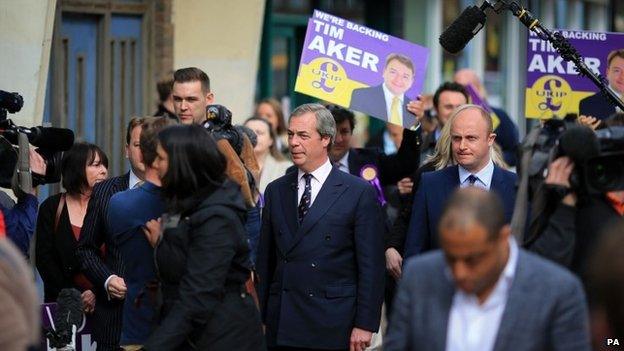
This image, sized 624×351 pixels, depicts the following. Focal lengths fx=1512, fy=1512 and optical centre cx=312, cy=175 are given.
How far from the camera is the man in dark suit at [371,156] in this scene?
34.1ft

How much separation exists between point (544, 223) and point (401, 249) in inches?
115

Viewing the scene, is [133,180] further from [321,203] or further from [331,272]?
[331,272]

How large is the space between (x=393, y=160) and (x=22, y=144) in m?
3.12

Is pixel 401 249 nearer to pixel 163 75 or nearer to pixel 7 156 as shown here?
pixel 7 156

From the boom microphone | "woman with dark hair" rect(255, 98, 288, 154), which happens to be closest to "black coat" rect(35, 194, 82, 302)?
the boom microphone

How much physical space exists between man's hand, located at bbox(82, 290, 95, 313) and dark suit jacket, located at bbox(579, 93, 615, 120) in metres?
3.30

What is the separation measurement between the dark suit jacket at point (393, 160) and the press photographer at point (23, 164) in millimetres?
2560

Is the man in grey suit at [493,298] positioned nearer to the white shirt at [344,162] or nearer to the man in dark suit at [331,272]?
the man in dark suit at [331,272]

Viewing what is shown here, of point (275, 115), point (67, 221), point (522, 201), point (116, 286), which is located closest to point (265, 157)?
point (275, 115)

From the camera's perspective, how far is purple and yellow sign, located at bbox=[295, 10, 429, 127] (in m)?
10.1

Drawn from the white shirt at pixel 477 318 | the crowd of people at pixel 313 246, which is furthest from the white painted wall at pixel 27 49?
the white shirt at pixel 477 318

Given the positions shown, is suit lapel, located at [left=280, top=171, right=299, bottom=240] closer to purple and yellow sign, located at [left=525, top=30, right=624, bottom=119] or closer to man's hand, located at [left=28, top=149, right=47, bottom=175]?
man's hand, located at [left=28, top=149, right=47, bottom=175]

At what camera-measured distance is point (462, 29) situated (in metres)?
9.14

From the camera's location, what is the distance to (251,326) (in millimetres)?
6953
